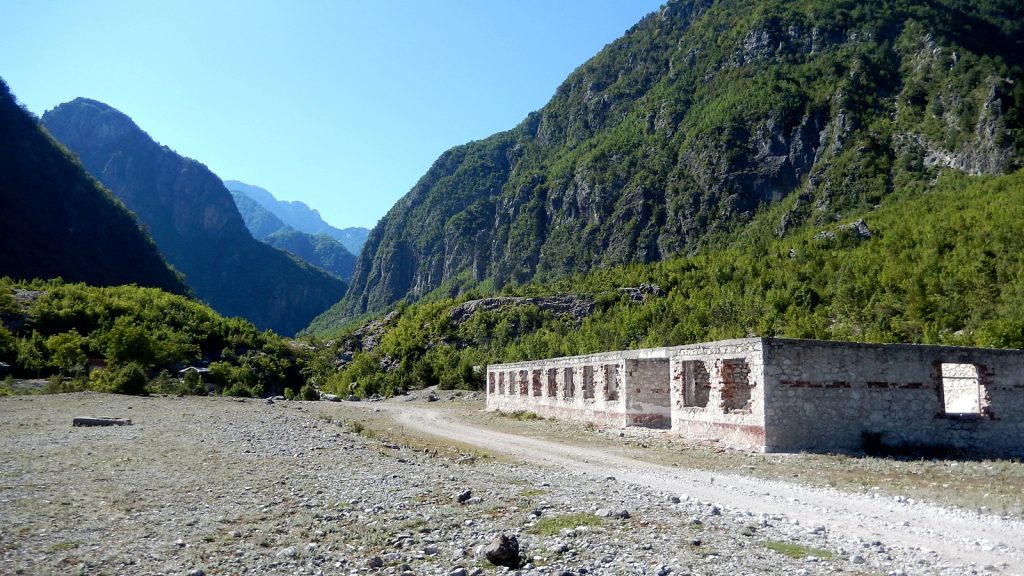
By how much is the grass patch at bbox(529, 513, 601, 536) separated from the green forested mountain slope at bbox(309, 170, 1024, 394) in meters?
28.7

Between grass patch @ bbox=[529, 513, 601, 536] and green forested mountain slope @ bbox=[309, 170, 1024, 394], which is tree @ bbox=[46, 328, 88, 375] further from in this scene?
grass patch @ bbox=[529, 513, 601, 536]

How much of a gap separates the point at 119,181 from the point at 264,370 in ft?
581

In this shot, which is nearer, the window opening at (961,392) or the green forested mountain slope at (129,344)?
the window opening at (961,392)

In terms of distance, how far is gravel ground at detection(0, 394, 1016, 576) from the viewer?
544cm

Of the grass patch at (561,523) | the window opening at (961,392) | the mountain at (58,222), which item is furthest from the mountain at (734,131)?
the grass patch at (561,523)

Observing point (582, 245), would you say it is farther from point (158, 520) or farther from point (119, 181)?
point (119, 181)

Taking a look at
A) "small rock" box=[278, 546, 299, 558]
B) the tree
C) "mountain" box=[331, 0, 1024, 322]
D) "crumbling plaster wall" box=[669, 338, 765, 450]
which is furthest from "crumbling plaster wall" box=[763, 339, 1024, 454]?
"mountain" box=[331, 0, 1024, 322]

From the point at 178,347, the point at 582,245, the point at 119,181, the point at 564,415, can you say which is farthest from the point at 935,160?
the point at 119,181

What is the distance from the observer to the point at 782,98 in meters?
101

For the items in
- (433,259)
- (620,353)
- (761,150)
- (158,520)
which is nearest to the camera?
(158,520)

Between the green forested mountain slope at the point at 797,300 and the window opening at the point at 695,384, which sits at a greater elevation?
the green forested mountain slope at the point at 797,300

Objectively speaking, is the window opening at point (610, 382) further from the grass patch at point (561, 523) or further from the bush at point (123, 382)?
the bush at point (123, 382)

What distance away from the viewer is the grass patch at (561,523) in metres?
6.54

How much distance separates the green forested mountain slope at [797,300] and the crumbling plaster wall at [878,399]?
14975 mm
